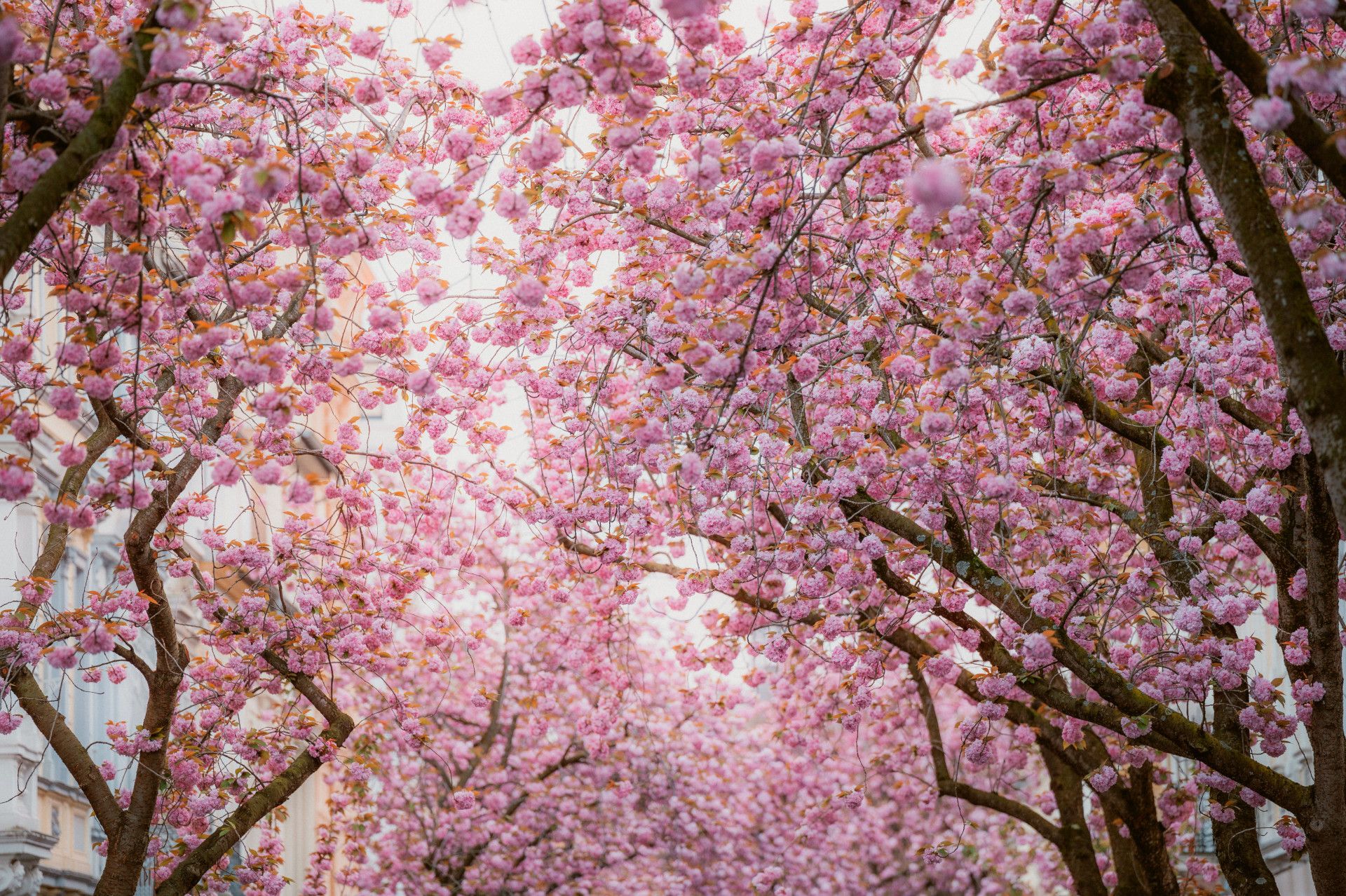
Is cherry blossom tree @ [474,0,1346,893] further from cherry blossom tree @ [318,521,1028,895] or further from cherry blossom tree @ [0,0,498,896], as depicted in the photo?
cherry blossom tree @ [318,521,1028,895]

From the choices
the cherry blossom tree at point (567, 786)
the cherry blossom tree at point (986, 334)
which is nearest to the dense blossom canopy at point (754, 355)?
the cherry blossom tree at point (986, 334)

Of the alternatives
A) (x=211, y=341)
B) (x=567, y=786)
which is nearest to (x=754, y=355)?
(x=211, y=341)

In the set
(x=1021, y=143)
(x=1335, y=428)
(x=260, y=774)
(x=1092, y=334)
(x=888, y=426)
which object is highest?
(x=1021, y=143)

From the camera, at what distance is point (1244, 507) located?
7211mm

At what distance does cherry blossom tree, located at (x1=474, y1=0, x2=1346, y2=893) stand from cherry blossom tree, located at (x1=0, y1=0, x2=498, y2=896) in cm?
78

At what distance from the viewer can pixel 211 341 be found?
19.3 feet

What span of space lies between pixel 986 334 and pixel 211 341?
352 cm

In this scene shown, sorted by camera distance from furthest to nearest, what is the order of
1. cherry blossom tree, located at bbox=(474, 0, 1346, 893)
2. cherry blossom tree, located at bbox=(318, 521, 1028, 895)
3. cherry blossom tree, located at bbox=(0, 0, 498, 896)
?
cherry blossom tree, located at bbox=(318, 521, 1028, 895)
cherry blossom tree, located at bbox=(474, 0, 1346, 893)
cherry blossom tree, located at bbox=(0, 0, 498, 896)

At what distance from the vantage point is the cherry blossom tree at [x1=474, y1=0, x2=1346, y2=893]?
5.51m

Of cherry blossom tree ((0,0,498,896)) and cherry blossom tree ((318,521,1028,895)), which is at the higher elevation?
cherry blossom tree ((318,521,1028,895))

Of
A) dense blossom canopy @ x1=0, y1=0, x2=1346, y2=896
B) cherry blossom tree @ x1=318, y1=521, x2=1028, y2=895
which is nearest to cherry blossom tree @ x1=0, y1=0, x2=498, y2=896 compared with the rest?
dense blossom canopy @ x1=0, y1=0, x2=1346, y2=896

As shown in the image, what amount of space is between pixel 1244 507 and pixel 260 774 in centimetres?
669

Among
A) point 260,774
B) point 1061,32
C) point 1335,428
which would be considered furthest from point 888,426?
point 260,774

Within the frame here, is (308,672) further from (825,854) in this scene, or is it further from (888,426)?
(825,854)
